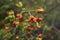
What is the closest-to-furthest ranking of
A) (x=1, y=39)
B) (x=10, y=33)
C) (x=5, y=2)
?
(x=10, y=33), (x=1, y=39), (x=5, y=2)

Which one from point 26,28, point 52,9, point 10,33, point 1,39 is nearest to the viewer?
point 26,28

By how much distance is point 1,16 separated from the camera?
3.41 m

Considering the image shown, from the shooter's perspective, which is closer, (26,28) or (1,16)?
(26,28)

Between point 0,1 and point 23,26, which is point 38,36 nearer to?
point 23,26

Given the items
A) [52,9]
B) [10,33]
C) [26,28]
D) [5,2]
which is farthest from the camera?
[52,9]

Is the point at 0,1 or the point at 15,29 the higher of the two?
the point at 0,1

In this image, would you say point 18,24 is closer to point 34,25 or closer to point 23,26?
point 23,26

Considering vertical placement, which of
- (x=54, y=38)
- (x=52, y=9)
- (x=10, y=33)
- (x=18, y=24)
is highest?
(x=18, y=24)

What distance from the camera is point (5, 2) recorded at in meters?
3.27

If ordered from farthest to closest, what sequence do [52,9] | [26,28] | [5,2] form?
1. [52,9]
2. [5,2]
3. [26,28]

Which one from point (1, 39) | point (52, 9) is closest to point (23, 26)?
point (1, 39)

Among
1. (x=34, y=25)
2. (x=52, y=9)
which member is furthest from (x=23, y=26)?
(x=52, y=9)

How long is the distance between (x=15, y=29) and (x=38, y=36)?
1.20ft

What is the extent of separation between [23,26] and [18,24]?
0.26ft
